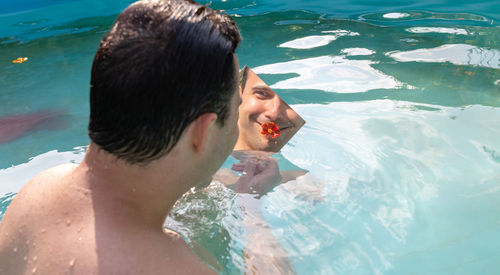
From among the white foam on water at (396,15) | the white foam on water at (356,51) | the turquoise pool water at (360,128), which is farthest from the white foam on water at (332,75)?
the white foam on water at (396,15)

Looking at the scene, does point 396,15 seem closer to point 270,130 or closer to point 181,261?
point 270,130

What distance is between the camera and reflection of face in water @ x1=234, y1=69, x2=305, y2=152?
2994 millimetres

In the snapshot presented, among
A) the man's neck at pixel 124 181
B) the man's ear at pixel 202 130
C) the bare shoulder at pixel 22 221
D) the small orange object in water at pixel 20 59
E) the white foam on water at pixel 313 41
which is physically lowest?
the small orange object in water at pixel 20 59

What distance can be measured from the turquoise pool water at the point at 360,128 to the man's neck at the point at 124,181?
2.78 feet

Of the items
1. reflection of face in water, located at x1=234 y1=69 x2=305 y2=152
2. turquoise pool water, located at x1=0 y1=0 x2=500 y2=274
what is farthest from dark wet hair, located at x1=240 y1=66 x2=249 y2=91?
turquoise pool water, located at x1=0 y1=0 x2=500 y2=274

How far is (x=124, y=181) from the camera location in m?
1.30

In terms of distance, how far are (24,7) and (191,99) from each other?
6.38 metres

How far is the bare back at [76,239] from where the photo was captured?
1.24 meters

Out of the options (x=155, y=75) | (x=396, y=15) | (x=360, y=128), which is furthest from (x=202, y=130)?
(x=396, y=15)

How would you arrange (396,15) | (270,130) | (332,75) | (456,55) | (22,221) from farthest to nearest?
(396,15) < (456,55) < (332,75) < (270,130) < (22,221)

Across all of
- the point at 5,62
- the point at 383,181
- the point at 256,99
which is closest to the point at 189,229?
the point at 256,99

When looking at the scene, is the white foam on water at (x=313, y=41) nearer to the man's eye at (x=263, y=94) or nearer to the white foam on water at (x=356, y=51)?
the white foam on water at (x=356, y=51)

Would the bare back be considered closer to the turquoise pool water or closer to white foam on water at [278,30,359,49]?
the turquoise pool water

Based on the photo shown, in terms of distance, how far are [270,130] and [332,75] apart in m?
1.56
